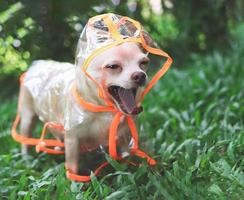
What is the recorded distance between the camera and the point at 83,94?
2.35 meters

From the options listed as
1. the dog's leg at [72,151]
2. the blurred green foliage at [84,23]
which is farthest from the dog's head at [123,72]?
the blurred green foliage at [84,23]

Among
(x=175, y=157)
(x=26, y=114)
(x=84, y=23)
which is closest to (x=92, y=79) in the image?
(x=175, y=157)

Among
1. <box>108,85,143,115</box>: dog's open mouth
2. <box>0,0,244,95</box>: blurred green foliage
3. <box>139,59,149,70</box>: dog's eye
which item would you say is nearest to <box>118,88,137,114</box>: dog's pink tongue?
<box>108,85,143,115</box>: dog's open mouth

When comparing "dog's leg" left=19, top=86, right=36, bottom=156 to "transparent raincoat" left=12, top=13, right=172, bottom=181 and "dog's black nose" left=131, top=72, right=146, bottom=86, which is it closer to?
"transparent raincoat" left=12, top=13, right=172, bottom=181

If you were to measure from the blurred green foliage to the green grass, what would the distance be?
0.47m

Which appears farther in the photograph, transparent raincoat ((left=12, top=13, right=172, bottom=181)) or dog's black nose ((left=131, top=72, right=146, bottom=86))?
transparent raincoat ((left=12, top=13, right=172, bottom=181))

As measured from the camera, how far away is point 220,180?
2238 mm

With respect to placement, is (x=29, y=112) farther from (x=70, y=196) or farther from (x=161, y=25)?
(x=161, y=25)

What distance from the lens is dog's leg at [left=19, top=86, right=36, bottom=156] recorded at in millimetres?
2879

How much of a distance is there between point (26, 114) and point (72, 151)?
22.5 inches

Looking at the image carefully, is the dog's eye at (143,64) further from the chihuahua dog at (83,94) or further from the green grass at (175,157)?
the green grass at (175,157)

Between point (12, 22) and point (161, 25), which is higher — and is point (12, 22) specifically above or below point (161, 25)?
above

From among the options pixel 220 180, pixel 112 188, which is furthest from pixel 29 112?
pixel 220 180

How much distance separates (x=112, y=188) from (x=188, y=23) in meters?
2.55
